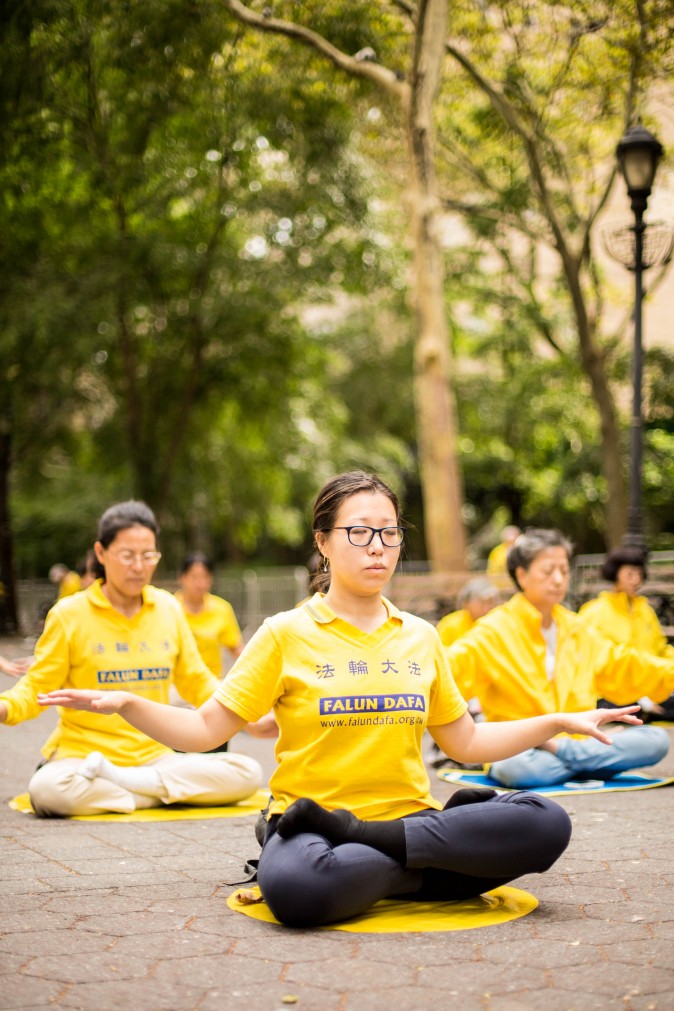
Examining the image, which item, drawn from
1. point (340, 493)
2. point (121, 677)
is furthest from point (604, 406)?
point (340, 493)

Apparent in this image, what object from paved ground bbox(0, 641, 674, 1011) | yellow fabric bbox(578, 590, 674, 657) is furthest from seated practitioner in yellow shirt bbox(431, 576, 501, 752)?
paved ground bbox(0, 641, 674, 1011)

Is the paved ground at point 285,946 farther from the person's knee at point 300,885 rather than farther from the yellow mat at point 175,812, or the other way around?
the yellow mat at point 175,812

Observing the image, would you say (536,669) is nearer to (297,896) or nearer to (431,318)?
(297,896)

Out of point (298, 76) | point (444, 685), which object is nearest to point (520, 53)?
point (298, 76)

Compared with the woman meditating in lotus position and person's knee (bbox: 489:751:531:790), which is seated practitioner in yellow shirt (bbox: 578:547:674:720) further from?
the woman meditating in lotus position

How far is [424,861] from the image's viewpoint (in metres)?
3.97

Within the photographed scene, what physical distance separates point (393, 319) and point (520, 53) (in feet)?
56.3

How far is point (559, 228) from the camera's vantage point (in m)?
16.9

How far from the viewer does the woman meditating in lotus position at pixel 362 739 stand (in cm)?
388

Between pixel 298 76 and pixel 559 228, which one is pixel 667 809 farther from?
pixel 298 76

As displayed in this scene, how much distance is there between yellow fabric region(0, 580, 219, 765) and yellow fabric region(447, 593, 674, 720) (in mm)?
1522

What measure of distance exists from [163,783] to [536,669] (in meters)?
2.18

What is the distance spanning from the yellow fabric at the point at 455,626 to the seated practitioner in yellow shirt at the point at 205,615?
1.82 meters

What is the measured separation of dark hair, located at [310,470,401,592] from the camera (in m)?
4.11
